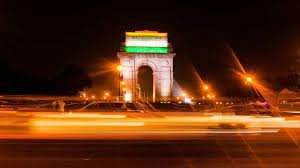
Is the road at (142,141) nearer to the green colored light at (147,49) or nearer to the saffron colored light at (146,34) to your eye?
the green colored light at (147,49)

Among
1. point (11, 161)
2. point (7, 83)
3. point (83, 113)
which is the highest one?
point (7, 83)

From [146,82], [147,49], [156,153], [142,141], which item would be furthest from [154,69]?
[156,153]

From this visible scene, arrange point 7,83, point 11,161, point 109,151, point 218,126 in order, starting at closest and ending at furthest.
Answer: point 11,161
point 109,151
point 218,126
point 7,83

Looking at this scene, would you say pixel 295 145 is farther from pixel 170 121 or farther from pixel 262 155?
pixel 170 121

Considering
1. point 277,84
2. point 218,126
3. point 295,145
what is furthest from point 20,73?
point 295,145

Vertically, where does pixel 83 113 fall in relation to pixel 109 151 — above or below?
above

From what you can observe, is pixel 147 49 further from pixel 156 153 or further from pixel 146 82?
pixel 156 153
